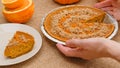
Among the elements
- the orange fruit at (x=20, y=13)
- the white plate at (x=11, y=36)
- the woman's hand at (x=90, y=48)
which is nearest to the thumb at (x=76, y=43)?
the woman's hand at (x=90, y=48)

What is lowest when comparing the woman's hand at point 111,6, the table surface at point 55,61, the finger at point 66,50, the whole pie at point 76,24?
the table surface at point 55,61

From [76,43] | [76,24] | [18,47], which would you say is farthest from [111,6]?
[18,47]

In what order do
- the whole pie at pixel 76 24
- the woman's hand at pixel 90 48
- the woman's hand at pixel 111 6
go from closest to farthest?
the woman's hand at pixel 90 48, the whole pie at pixel 76 24, the woman's hand at pixel 111 6

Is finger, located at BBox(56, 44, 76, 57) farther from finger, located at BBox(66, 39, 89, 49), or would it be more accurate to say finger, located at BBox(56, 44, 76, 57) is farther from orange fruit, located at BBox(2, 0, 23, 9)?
orange fruit, located at BBox(2, 0, 23, 9)

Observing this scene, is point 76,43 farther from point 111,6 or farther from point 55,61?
point 111,6

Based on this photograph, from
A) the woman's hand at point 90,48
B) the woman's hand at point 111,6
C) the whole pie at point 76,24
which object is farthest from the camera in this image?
the woman's hand at point 111,6

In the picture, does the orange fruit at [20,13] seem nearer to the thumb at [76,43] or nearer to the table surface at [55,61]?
the table surface at [55,61]

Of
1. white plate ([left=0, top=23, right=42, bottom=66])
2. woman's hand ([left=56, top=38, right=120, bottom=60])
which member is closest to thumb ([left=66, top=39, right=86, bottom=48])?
woman's hand ([left=56, top=38, right=120, bottom=60])
